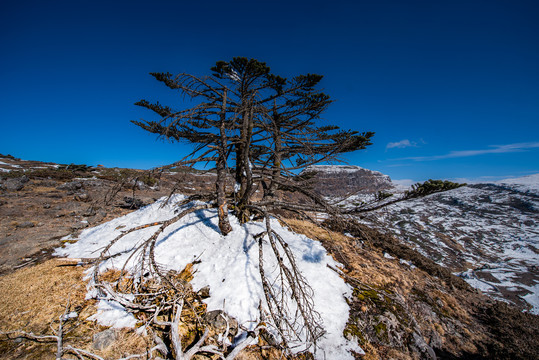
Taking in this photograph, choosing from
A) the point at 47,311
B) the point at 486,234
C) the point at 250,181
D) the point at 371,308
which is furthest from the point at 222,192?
the point at 486,234

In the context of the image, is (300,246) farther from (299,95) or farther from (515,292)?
(515,292)

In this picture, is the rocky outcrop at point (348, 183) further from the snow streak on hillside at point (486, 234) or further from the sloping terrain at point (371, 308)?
the snow streak on hillside at point (486, 234)

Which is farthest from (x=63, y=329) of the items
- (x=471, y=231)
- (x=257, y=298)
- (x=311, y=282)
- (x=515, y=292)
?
(x=471, y=231)

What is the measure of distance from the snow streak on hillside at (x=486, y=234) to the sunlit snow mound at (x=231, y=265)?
183cm

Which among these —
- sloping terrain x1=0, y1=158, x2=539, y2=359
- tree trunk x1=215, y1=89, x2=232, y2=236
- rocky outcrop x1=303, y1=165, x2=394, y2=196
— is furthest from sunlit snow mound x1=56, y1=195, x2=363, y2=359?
rocky outcrop x1=303, y1=165, x2=394, y2=196

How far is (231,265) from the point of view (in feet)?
12.8

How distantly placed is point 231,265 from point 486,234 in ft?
63.3

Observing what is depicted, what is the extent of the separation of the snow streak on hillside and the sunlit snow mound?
6.01 feet

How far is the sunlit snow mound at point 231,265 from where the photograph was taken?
10.3ft

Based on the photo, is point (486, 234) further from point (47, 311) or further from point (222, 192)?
point (47, 311)

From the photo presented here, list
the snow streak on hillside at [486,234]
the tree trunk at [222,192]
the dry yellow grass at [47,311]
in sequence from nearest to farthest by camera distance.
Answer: the dry yellow grass at [47,311] → the tree trunk at [222,192] → the snow streak on hillside at [486,234]

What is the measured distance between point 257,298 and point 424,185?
3341 mm

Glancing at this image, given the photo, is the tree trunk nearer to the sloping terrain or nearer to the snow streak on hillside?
the sloping terrain

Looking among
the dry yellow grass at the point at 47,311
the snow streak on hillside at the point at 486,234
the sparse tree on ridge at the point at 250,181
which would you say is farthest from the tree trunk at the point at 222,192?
the snow streak on hillside at the point at 486,234
